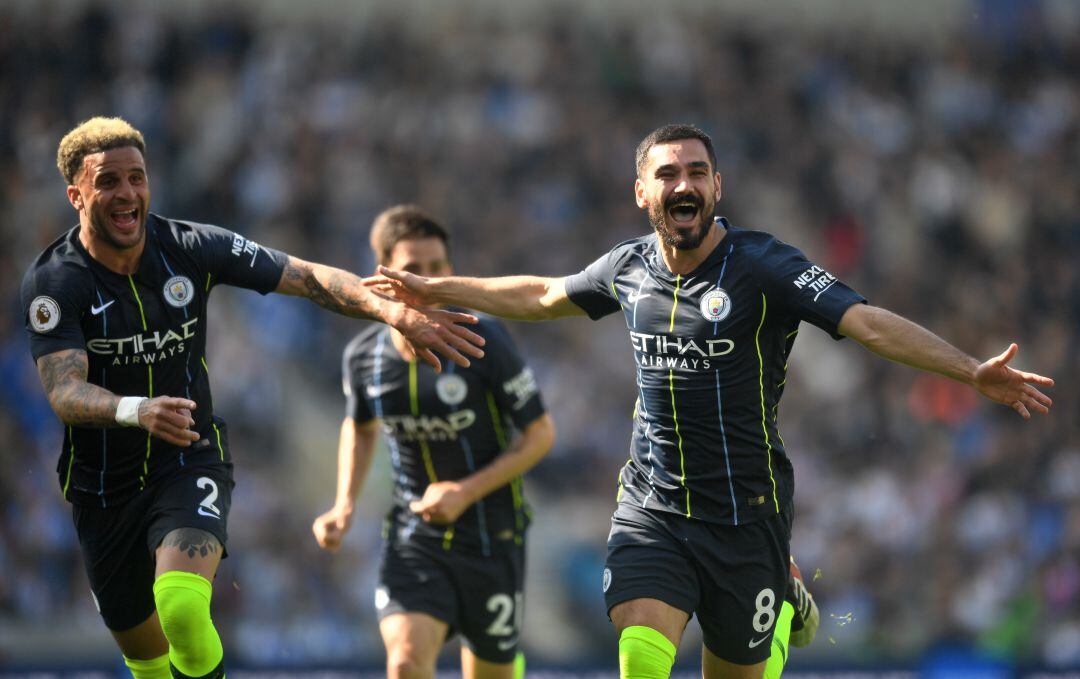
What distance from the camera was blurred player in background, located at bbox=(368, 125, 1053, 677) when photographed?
5934mm

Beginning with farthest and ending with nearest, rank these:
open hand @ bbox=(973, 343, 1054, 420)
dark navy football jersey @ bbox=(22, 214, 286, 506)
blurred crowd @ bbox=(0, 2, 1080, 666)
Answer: blurred crowd @ bbox=(0, 2, 1080, 666)
dark navy football jersey @ bbox=(22, 214, 286, 506)
open hand @ bbox=(973, 343, 1054, 420)

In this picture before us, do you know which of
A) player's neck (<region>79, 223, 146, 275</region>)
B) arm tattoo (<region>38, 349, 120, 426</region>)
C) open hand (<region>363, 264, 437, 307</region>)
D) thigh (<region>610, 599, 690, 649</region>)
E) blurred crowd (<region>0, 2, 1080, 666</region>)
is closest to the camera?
arm tattoo (<region>38, 349, 120, 426</region>)

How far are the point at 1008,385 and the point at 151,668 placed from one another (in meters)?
4.17

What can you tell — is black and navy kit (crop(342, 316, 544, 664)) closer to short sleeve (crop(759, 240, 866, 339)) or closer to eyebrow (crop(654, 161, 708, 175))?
eyebrow (crop(654, 161, 708, 175))

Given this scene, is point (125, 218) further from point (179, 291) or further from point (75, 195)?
point (179, 291)

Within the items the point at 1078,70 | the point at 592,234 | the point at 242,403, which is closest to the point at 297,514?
the point at 242,403

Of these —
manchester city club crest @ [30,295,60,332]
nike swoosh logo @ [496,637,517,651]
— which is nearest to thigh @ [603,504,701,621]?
nike swoosh logo @ [496,637,517,651]

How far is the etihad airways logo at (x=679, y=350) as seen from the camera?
5977 mm

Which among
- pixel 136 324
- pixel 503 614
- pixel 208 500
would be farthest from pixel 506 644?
pixel 136 324

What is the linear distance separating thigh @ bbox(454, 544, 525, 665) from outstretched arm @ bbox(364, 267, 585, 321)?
1.68 meters

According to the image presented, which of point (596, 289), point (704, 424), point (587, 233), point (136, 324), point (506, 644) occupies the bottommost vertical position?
point (506, 644)

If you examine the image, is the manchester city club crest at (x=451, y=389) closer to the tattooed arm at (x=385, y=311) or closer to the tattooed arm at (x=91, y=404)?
the tattooed arm at (x=385, y=311)

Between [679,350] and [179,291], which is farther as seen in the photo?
[179,291]

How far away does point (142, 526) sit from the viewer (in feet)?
20.6
